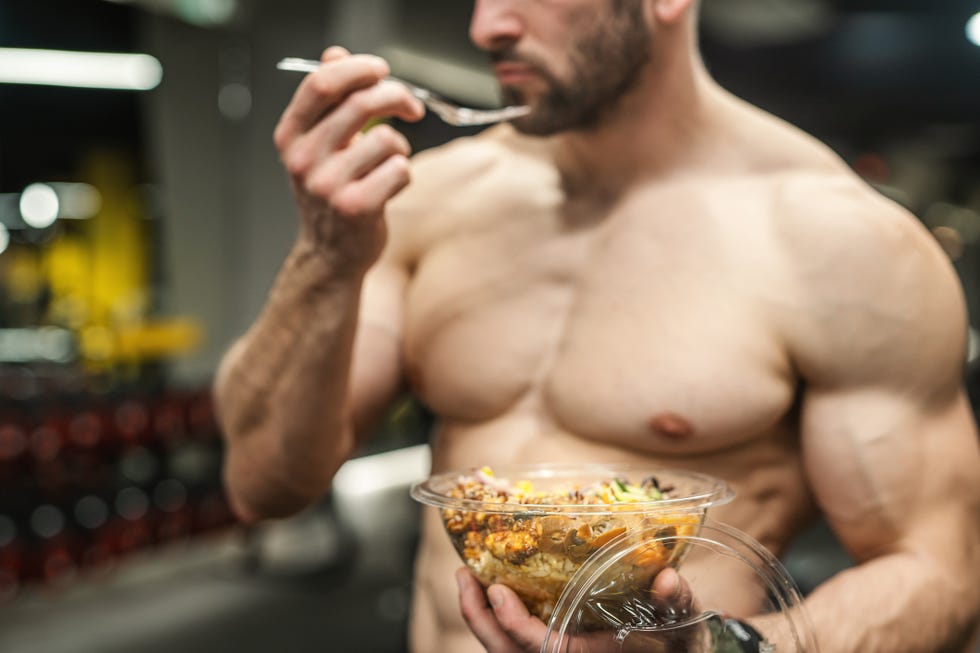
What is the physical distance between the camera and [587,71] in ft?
3.69

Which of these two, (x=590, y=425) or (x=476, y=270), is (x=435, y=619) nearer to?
(x=590, y=425)

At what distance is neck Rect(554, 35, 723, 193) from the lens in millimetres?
1233

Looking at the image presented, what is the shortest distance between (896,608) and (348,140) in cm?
71

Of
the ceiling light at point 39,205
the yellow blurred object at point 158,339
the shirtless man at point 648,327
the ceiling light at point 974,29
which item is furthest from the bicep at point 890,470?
the yellow blurred object at point 158,339

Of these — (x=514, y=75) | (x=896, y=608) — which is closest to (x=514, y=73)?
(x=514, y=75)

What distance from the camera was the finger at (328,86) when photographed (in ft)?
3.01

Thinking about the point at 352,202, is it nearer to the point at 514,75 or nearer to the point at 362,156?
the point at 362,156

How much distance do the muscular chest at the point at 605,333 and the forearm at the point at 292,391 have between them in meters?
0.17

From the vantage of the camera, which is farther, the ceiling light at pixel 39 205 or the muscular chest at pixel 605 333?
the ceiling light at pixel 39 205

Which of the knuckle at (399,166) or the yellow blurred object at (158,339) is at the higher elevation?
the knuckle at (399,166)

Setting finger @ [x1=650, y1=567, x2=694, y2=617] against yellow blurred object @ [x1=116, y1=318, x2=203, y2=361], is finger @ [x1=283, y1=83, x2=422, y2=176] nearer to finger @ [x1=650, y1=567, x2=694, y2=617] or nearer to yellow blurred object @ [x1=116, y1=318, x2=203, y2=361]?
finger @ [x1=650, y1=567, x2=694, y2=617]

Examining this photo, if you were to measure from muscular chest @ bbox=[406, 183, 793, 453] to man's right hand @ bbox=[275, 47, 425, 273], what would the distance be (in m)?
0.32

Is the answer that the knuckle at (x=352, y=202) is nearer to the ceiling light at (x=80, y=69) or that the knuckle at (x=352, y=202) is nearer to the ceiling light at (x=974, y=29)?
the ceiling light at (x=974, y=29)

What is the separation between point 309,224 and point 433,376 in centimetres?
32
